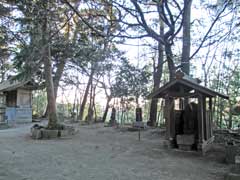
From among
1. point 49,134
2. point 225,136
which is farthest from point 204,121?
point 49,134

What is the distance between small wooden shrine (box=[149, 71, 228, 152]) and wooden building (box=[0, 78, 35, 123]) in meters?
14.4

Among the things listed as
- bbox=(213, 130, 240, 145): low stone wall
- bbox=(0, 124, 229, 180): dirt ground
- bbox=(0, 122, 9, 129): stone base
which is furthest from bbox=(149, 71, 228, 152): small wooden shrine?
bbox=(0, 122, 9, 129): stone base

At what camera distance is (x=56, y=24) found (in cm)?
1100

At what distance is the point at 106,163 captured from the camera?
22.6 ft

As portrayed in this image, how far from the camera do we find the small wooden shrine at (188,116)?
8227mm

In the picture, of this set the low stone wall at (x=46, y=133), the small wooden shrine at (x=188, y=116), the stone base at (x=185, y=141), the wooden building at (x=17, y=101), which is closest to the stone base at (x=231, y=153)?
the small wooden shrine at (x=188, y=116)

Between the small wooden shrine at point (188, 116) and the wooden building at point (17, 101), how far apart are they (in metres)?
14.4

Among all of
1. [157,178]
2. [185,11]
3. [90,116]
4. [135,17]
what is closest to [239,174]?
[157,178]

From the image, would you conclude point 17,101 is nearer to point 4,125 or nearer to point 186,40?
point 4,125

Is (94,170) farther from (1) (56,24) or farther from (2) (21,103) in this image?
(2) (21,103)

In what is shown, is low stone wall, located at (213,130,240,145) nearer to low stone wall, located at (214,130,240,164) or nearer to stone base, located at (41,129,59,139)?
low stone wall, located at (214,130,240,164)

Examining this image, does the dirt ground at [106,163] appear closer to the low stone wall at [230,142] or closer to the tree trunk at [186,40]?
the low stone wall at [230,142]

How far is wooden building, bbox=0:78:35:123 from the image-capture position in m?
20.5

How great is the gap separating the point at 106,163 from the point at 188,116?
322 centimetres
